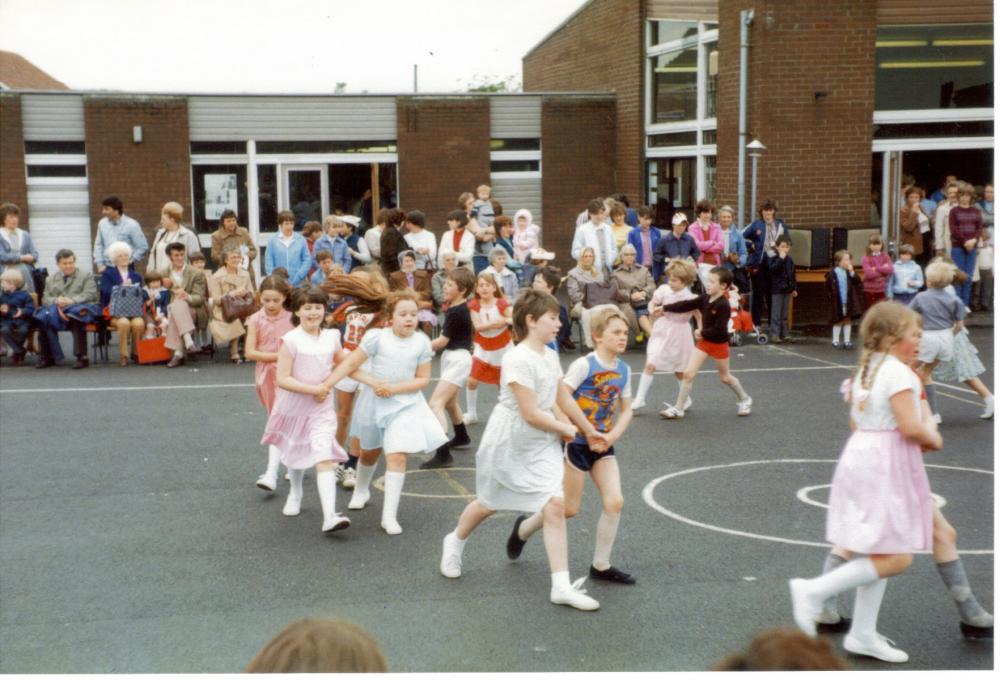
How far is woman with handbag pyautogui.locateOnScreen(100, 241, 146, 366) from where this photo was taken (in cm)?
1588

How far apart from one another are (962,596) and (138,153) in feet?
64.5

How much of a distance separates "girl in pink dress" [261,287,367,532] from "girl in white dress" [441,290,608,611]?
1.70 meters

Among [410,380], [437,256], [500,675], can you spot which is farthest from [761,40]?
[500,675]

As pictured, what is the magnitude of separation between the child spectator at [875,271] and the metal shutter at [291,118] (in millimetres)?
10275

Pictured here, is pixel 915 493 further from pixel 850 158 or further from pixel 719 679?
pixel 850 158

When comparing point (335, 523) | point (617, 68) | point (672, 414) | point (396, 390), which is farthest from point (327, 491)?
point (617, 68)

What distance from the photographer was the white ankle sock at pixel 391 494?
8.07 m

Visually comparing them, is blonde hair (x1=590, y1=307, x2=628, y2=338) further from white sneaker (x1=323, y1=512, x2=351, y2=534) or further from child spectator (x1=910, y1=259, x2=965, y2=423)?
child spectator (x1=910, y1=259, x2=965, y2=423)

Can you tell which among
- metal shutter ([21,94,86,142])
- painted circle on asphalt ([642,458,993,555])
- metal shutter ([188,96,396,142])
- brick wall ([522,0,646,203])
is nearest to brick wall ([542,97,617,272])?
brick wall ([522,0,646,203])

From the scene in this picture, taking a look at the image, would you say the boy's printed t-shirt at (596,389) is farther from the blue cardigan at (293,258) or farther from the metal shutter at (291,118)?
the metal shutter at (291,118)

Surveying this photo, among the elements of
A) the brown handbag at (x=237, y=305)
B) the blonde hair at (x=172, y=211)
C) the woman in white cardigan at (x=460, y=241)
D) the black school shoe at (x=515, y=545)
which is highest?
the blonde hair at (x=172, y=211)

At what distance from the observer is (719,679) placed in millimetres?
2270

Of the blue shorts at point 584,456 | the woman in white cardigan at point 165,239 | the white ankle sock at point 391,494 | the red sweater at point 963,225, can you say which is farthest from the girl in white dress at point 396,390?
the red sweater at point 963,225

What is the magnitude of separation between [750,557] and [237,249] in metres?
10.4
